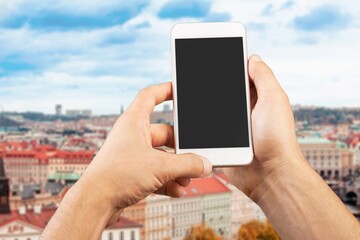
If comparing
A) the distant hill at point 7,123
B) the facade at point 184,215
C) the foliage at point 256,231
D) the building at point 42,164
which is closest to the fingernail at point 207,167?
the foliage at point 256,231

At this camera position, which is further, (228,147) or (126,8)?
(126,8)

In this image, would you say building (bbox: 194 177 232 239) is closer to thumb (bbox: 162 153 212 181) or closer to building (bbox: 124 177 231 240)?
building (bbox: 124 177 231 240)

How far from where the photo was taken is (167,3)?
1603 centimetres

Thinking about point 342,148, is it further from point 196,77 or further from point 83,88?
point 196,77

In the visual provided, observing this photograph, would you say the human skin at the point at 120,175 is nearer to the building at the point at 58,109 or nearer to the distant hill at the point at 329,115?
the distant hill at the point at 329,115

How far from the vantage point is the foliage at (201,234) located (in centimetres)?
1672

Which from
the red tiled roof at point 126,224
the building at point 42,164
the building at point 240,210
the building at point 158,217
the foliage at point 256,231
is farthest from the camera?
the building at point 240,210

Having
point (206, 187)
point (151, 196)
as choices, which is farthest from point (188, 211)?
point (151, 196)

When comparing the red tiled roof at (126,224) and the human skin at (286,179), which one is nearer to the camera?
the human skin at (286,179)

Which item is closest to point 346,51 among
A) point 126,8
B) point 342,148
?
point 342,148

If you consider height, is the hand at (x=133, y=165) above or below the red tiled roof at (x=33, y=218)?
above

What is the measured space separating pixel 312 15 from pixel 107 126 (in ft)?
17.4

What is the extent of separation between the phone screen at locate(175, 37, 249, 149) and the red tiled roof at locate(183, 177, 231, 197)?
16751 mm

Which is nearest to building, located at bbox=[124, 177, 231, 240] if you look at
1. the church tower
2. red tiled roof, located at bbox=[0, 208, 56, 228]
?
red tiled roof, located at bbox=[0, 208, 56, 228]
